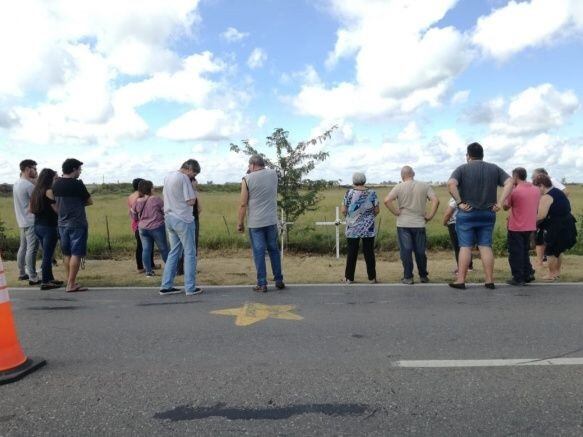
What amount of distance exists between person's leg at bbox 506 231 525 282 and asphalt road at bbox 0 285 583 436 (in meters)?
0.83

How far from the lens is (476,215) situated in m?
6.97

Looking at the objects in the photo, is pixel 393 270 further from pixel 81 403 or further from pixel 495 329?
pixel 81 403

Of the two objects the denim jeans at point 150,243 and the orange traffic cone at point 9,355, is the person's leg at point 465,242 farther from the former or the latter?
the orange traffic cone at point 9,355

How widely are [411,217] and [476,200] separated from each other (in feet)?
3.45

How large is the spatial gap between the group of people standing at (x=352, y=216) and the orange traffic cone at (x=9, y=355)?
2.92 meters

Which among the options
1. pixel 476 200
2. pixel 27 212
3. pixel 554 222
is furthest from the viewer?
pixel 27 212

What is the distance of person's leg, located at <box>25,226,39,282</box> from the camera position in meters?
7.80

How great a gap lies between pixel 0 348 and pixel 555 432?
3.90m

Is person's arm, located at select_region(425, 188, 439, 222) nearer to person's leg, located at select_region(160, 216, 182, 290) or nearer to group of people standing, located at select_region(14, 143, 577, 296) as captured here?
group of people standing, located at select_region(14, 143, 577, 296)

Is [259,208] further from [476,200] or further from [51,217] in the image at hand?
[51,217]

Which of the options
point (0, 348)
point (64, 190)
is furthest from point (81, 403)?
point (64, 190)

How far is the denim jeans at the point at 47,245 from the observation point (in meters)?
7.46

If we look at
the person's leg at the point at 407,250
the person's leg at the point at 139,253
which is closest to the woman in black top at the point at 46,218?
the person's leg at the point at 139,253

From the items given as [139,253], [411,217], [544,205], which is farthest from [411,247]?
[139,253]
